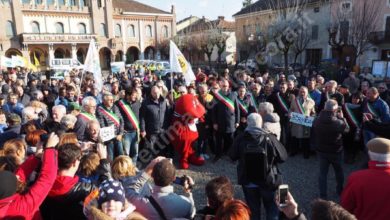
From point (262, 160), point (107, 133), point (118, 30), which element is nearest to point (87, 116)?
point (107, 133)

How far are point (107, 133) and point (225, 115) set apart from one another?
8.19ft

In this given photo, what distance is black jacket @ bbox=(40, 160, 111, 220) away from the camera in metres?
2.79

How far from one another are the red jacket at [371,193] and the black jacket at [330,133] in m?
2.09

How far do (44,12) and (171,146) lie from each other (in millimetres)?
40577

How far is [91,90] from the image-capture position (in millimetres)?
8078

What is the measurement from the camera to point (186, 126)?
6418 mm

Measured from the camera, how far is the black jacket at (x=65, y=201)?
2.79 m

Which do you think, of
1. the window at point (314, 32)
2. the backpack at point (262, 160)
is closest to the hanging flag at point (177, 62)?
the backpack at point (262, 160)

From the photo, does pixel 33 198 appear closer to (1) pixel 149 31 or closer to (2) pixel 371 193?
(2) pixel 371 193

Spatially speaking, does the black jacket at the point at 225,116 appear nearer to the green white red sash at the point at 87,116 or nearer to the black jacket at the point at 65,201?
the green white red sash at the point at 87,116

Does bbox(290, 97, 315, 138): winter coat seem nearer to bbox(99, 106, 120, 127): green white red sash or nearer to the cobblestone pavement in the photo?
the cobblestone pavement

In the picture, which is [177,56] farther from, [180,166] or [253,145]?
[253,145]

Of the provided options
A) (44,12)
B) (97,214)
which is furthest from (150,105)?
(44,12)

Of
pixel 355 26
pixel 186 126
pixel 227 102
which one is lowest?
pixel 186 126
